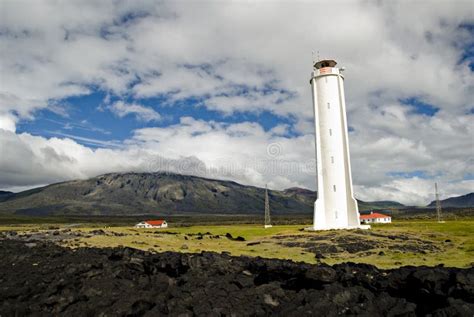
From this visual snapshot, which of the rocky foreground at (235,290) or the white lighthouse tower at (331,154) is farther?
the white lighthouse tower at (331,154)

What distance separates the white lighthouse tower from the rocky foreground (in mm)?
34813

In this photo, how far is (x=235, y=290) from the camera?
52.7 ft

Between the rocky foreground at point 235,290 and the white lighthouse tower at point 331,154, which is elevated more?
the white lighthouse tower at point 331,154

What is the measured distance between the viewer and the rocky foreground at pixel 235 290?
13055mm

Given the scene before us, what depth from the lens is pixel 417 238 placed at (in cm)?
4284

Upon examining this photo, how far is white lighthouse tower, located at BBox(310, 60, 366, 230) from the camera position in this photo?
54.0 m

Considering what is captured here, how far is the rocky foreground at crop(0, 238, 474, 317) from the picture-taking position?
13.1 m

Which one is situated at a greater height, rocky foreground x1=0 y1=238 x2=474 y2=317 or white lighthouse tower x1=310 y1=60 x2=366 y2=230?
white lighthouse tower x1=310 y1=60 x2=366 y2=230

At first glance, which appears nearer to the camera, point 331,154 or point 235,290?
point 235,290

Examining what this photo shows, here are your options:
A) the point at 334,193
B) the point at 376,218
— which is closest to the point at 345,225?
the point at 334,193

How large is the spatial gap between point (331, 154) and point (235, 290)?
137ft

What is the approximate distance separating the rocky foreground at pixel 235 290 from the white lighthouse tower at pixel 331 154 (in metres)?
34.8

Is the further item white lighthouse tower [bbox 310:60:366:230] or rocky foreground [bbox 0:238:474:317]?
white lighthouse tower [bbox 310:60:366:230]

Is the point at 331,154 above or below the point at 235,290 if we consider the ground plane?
above
